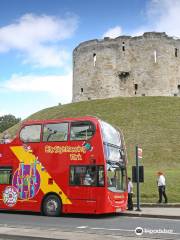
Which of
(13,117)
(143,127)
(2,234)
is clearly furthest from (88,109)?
(13,117)

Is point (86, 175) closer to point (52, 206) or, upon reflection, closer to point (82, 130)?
point (82, 130)

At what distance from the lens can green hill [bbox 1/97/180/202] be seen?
27.0m

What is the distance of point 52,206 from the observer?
56.5ft

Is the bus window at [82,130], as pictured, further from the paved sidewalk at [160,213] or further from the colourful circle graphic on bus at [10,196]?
the paved sidewalk at [160,213]

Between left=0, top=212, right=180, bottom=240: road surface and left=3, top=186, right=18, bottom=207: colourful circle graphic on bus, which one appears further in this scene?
left=3, top=186, right=18, bottom=207: colourful circle graphic on bus

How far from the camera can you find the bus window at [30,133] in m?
17.7

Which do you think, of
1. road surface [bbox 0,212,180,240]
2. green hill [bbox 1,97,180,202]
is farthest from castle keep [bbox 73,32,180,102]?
road surface [bbox 0,212,180,240]

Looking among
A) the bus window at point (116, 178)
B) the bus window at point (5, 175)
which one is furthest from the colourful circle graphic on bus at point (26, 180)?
the bus window at point (116, 178)

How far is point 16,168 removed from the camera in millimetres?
18000

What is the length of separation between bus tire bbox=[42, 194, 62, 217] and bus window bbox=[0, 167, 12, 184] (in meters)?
1.94

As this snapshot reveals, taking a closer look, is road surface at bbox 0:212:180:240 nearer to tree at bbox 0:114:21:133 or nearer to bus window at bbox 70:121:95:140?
bus window at bbox 70:121:95:140

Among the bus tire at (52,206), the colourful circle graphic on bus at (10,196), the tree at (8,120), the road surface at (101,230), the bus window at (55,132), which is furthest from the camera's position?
the tree at (8,120)

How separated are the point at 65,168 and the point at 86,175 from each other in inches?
34.9

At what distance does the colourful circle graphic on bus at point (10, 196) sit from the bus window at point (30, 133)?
→ 6.90 ft
